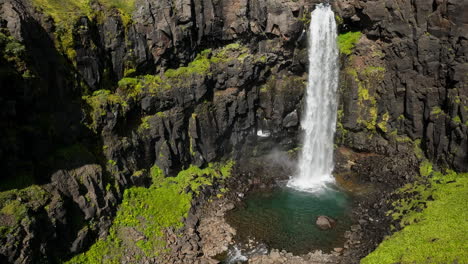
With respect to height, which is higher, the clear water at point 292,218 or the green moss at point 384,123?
the green moss at point 384,123

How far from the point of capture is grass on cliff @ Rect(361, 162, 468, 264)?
22.9m

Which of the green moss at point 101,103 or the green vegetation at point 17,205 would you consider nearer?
the green vegetation at point 17,205

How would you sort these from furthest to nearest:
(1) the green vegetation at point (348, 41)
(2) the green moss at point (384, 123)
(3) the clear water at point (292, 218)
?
(1) the green vegetation at point (348, 41)
(2) the green moss at point (384, 123)
(3) the clear water at point (292, 218)

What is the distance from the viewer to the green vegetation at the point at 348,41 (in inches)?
1539

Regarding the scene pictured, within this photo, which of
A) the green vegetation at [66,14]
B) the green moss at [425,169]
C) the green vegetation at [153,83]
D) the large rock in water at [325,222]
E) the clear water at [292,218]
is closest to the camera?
the green vegetation at [66,14]

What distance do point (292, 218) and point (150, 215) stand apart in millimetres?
11920

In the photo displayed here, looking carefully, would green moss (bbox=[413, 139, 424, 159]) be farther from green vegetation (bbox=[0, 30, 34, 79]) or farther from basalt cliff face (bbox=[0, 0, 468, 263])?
green vegetation (bbox=[0, 30, 34, 79])

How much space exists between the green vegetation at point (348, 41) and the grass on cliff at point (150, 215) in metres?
18.8

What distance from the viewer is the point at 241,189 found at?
35.5m

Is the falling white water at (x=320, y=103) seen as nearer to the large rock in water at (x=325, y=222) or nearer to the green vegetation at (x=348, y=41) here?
the green vegetation at (x=348, y=41)

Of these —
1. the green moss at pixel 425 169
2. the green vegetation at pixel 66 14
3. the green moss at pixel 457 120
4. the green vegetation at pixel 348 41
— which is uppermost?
the green vegetation at pixel 66 14

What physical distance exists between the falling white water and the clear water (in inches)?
127

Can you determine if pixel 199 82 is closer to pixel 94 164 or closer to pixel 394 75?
pixel 94 164

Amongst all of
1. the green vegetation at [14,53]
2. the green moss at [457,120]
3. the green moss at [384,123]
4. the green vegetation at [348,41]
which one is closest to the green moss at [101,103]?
the green vegetation at [14,53]
